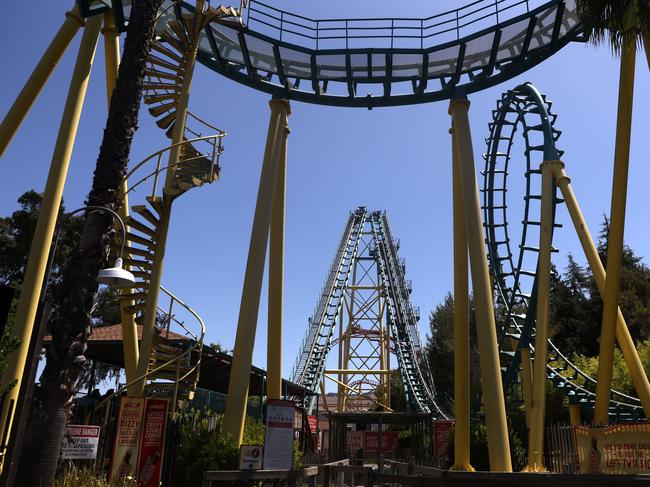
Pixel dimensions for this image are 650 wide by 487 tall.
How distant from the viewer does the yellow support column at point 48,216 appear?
8.59 metres

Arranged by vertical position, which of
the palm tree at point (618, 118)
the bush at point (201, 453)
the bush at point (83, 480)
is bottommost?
the bush at point (83, 480)

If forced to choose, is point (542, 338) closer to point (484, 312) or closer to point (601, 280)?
point (484, 312)

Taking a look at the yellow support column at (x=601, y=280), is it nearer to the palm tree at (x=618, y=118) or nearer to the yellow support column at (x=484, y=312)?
the palm tree at (x=618, y=118)

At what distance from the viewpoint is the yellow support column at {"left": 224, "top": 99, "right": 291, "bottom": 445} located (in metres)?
10.4

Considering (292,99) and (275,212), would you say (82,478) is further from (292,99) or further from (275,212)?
(292,99)

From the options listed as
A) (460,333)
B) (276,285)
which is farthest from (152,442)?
(460,333)

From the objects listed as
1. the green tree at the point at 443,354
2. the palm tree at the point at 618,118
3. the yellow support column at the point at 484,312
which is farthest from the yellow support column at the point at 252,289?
the green tree at the point at 443,354

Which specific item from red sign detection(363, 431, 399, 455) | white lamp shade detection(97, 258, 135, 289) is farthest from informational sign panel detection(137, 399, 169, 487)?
red sign detection(363, 431, 399, 455)

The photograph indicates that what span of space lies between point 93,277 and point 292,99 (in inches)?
349

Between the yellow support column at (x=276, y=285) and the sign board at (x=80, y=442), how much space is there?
14.5 feet

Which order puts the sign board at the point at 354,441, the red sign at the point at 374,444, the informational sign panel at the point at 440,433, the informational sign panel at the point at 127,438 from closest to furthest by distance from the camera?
the informational sign panel at the point at 127,438, the informational sign panel at the point at 440,433, the red sign at the point at 374,444, the sign board at the point at 354,441

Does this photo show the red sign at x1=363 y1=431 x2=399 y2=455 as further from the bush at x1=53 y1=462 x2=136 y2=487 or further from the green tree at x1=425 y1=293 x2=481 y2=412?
the green tree at x1=425 y1=293 x2=481 y2=412

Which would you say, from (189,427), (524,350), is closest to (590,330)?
(524,350)

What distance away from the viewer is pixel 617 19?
27.9 feet
